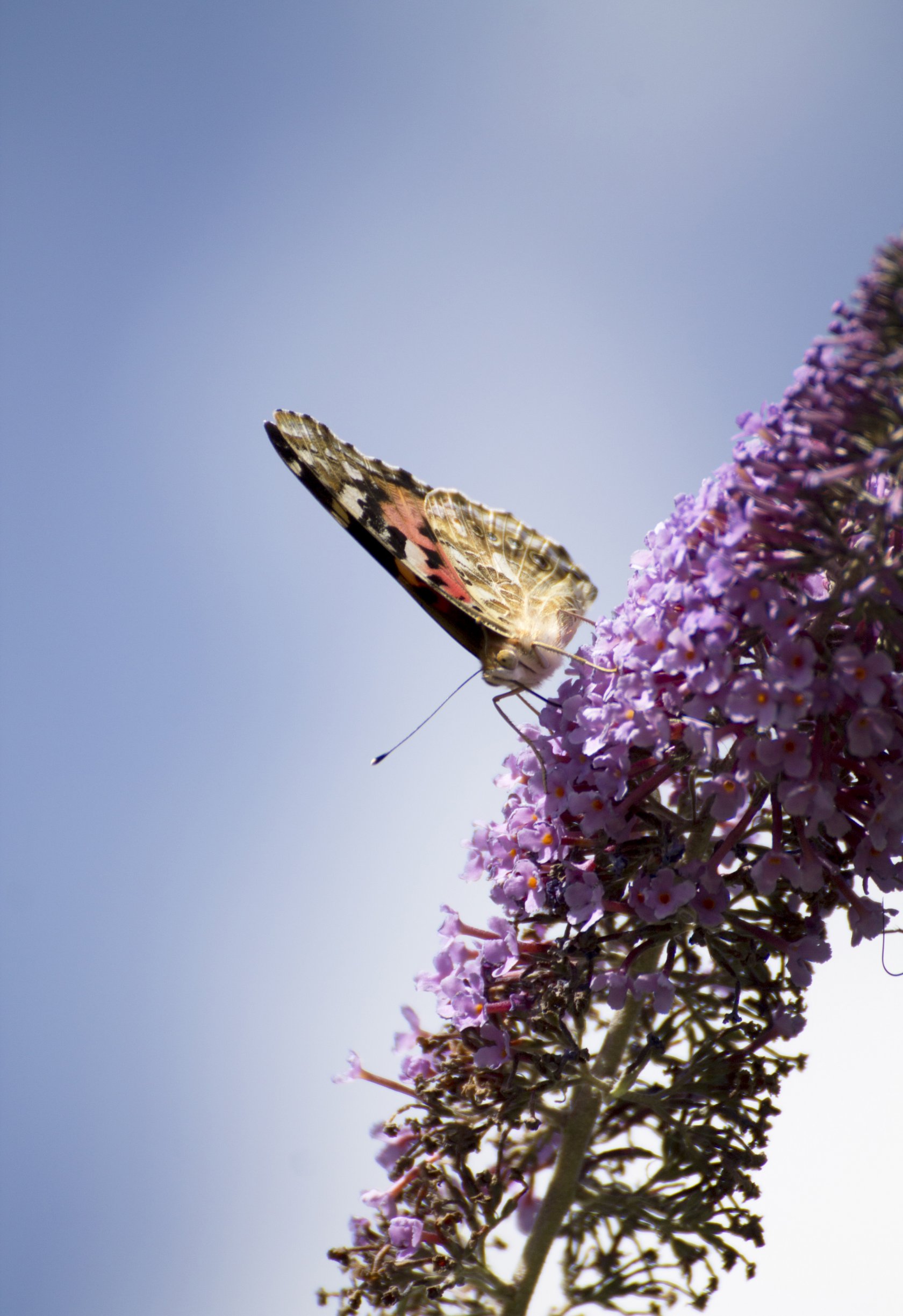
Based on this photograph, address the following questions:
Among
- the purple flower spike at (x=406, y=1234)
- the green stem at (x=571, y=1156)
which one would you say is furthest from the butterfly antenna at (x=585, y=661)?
the purple flower spike at (x=406, y=1234)

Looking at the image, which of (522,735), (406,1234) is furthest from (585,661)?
(406,1234)

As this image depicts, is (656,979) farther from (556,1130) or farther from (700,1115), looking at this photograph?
(556,1130)

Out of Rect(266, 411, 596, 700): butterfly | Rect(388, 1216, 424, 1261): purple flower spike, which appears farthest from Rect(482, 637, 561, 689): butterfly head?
Rect(388, 1216, 424, 1261): purple flower spike

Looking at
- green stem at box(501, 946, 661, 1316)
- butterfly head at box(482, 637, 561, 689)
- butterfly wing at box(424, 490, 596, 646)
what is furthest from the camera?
butterfly wing at box(424, 490, 596, 646)

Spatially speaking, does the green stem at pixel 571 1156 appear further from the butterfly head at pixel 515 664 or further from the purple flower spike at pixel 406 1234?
the butterfly head at pixel 515 664

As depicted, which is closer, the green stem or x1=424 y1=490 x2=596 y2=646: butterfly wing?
the green stem

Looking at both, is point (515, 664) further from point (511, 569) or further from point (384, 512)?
point (384, 512)

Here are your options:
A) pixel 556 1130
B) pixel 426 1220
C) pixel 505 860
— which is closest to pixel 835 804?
pixel 505 860

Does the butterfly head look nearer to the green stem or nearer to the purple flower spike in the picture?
the green stem

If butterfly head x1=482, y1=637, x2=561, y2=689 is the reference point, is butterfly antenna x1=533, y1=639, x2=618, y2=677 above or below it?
below
